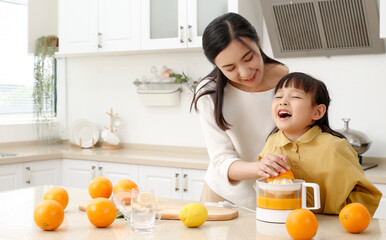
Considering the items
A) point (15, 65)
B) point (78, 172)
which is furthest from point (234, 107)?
point (15, 65)

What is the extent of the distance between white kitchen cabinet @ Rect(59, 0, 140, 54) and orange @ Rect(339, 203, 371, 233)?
106 inches

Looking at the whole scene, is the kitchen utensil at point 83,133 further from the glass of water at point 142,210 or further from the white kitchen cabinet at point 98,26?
the glass of water at point 142,210

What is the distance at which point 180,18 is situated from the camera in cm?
355

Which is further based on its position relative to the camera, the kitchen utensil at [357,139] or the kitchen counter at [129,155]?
the kitchen counter at [129,155]

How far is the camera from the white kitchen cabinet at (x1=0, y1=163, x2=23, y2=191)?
3.49 m

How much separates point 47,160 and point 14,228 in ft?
8.20

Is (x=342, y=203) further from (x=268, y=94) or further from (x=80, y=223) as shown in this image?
(x=80, y=223)

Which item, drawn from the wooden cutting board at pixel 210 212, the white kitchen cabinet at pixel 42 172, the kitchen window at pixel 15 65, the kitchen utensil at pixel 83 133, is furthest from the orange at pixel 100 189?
the kitchen window at pixel 15 65

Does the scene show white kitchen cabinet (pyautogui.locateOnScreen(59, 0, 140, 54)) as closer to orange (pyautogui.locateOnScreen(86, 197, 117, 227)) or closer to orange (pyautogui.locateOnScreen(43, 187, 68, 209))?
orange (pyautogui.locateOnScreen(43, 187, 68, 209))

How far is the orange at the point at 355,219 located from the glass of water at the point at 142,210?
0.51 m

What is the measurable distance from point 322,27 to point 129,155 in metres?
1.61

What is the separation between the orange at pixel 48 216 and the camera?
1.34 m

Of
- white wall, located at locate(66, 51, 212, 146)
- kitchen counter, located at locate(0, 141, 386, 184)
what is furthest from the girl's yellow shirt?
white wall, located at locate(66, 51, 212, 146)

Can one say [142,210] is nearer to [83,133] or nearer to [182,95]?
[182,95]
